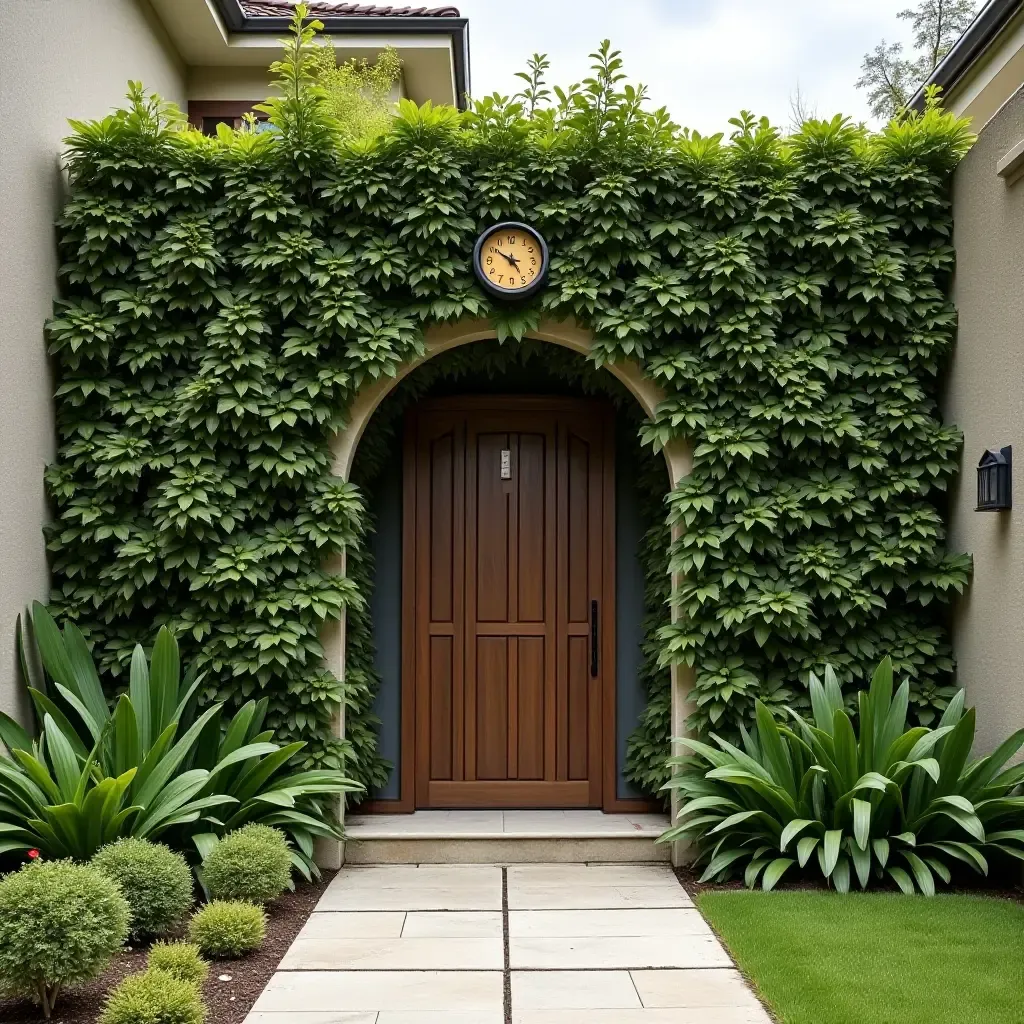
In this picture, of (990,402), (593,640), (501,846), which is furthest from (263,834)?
→ (990,402)

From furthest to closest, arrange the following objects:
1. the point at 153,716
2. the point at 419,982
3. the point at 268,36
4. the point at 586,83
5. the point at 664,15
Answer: the point at 664,15, the point at 268,36, the point at 586,83, the point at 153,716, the point at 419,982

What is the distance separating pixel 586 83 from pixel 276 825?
3919mm

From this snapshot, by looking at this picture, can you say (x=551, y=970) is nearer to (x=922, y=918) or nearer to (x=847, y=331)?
(x=922, y=918)

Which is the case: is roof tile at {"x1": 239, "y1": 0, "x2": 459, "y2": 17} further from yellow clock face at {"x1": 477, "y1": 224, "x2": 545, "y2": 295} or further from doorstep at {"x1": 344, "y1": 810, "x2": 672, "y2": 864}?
doorstep at {"x1": 344, "y1": 810, "x2": 672, "y2": 864}

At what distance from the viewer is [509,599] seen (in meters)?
6.35

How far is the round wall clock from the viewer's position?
213 inches

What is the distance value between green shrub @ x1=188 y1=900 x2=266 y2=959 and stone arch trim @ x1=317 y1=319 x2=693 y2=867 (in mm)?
1585

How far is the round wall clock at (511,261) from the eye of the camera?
542 cm

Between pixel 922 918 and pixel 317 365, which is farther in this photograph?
pixel 317 365

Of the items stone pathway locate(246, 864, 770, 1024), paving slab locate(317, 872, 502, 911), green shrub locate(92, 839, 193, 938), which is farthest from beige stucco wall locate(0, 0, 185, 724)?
stone pathway locate(246, 864, 770, 1024)

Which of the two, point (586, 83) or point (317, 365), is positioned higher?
point (586, 83)

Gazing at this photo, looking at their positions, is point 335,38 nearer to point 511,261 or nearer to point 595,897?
point 511,261

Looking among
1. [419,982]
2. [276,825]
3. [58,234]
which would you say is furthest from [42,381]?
[419,982]

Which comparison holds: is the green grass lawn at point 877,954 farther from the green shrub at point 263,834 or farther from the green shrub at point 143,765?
the green shrub at point 143,765
